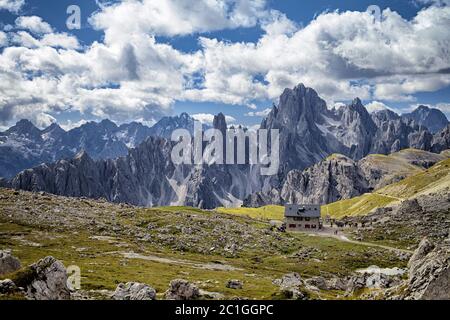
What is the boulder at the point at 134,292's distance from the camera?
47.5 m

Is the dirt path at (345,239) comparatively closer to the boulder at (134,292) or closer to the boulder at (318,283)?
the boulder at (318,283)

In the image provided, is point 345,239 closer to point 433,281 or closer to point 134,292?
point 134,292

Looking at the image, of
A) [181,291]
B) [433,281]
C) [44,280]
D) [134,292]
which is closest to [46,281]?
[44,280]

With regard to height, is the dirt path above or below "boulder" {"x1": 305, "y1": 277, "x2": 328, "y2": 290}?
below

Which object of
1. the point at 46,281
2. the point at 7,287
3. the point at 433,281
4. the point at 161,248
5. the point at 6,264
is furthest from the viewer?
the point at 161,248

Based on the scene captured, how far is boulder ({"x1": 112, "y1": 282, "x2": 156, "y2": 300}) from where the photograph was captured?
47531 millimetres

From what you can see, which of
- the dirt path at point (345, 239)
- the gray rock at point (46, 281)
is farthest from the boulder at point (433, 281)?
the dirt path at point (345, 239)

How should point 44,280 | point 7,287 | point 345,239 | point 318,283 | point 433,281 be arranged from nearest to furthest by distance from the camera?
point 7,287, point 433,281, point 44,280, point 318,283, point 345,239

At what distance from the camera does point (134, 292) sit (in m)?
48.9

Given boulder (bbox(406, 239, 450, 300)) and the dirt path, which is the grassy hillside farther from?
boulder (bbox(406, 239, 450, 300))

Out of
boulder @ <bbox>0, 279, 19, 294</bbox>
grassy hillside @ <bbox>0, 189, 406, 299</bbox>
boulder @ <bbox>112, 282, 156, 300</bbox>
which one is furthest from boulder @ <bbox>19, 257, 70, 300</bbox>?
grassy hillside @ <bbox>0, 189, 406, 299</bbox>
